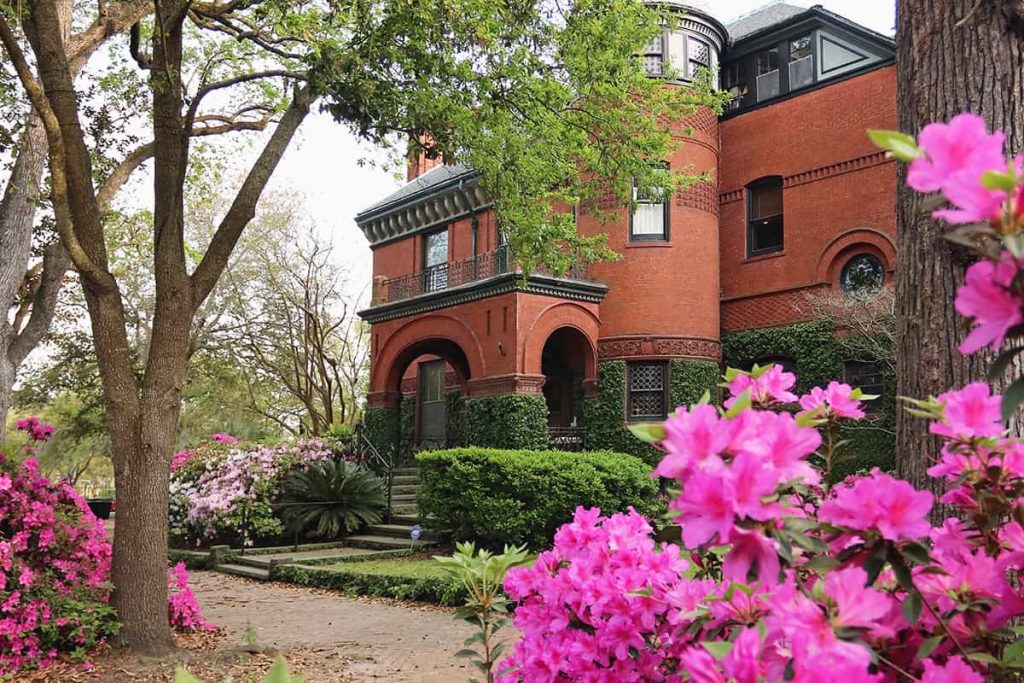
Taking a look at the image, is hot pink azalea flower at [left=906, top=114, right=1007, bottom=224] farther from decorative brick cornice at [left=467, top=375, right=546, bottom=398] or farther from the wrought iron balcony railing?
the wrought iron balcony railing

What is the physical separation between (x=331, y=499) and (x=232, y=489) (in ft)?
6.30

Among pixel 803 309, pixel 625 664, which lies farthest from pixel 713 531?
pixel 803 309

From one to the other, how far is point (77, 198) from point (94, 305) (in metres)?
0.95

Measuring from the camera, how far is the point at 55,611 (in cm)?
711

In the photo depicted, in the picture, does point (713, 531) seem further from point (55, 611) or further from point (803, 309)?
point (803, 309)

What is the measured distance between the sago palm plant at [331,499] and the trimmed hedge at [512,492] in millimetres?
2806

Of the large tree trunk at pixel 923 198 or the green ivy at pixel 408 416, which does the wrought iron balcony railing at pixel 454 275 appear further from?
the large tree trunk at pixel 923 198

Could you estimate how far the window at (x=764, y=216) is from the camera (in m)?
21.5

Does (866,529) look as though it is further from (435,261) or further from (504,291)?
(435,261)

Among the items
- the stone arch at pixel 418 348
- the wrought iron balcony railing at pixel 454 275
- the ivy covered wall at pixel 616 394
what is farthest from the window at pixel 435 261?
the ivy covered wall at pixel 616 394

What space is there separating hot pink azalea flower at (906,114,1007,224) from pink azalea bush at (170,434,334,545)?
16.1 meters

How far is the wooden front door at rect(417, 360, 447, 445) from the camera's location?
82.5 ft

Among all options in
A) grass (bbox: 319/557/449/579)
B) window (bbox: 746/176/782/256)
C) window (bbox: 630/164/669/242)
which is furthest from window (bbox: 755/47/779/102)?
grass (bbox: 319/557/449/579)

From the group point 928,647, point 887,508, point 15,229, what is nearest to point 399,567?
point 15,229
